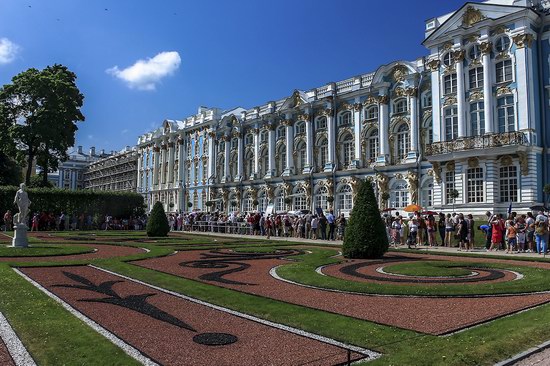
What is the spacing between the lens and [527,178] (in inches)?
1227

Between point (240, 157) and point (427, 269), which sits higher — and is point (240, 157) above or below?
above

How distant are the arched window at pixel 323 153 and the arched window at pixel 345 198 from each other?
13.3 ft

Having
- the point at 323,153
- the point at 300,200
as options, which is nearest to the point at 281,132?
the point at 323,153

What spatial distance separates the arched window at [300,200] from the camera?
162 feet

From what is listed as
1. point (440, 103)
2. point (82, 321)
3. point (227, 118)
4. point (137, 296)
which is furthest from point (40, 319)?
point (227, 118)

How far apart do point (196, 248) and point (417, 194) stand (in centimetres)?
2280

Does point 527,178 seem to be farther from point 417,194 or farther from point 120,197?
point 120,197

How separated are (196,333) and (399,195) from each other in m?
35.9

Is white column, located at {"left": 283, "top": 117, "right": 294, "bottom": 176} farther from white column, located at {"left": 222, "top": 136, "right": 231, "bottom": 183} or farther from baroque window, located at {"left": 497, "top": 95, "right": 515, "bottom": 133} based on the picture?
baroque window, located at {"left": 497, "top": 95, "right": 515, "bottom": 133}

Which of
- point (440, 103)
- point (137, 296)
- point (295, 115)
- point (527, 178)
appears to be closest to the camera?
point (137, 296)

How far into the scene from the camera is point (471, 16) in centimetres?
3516

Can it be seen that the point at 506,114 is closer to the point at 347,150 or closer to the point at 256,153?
the point at 347,150

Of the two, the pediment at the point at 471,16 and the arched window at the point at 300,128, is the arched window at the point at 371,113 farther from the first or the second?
the arched window at the point at 300,128

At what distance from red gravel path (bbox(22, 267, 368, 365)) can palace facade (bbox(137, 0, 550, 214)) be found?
28.0 metres
